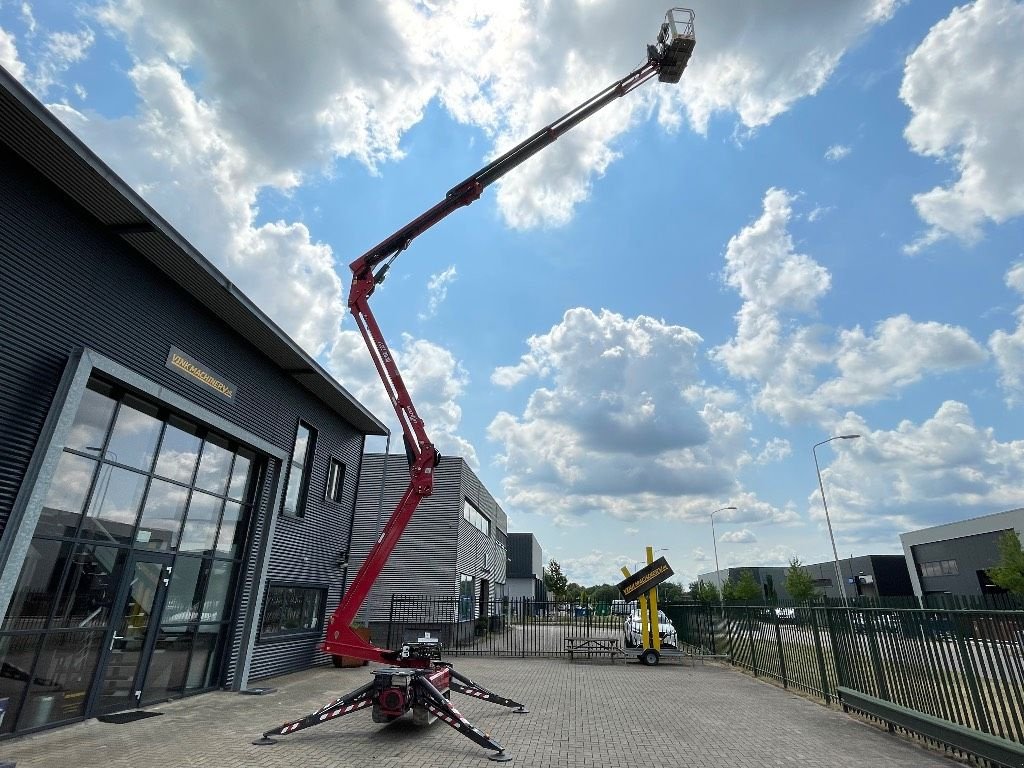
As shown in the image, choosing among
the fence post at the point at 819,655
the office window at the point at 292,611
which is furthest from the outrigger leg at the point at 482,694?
the fence post at the point at 819,655

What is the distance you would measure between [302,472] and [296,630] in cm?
440

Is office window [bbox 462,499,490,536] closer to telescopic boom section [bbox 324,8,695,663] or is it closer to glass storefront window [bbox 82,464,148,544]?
telescopic boom section [bbox 324,8,695,663]

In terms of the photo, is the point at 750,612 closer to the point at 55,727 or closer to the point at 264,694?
the point at 264,694

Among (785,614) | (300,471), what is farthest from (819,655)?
(300,471)

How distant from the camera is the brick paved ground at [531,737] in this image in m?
7.40

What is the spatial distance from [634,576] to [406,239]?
13.4 meters

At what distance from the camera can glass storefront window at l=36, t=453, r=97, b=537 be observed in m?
8.26

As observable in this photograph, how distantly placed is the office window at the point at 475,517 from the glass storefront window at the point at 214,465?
17100 millimetres

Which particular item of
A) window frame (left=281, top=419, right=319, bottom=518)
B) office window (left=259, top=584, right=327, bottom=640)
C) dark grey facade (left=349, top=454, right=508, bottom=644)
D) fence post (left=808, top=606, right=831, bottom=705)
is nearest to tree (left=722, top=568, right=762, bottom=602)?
dark grey facade (left=349, top=454, right=508, bottom=644)

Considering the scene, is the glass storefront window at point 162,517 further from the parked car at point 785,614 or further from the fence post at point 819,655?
the parked car at point 785,614

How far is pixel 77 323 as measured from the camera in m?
8.69

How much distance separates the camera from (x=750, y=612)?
52.9 feet

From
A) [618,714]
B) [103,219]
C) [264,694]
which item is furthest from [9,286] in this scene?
[618,714]

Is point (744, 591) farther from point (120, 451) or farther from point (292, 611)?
point (120, 451)
